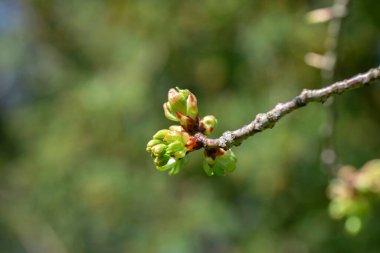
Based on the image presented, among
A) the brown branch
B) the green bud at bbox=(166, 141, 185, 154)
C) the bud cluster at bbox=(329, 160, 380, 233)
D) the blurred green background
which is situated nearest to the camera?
the brown branch

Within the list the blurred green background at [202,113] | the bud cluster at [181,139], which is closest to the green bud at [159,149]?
the bud cluster at [181,139]

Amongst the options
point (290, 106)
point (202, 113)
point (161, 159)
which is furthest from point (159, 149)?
point (202, 113)

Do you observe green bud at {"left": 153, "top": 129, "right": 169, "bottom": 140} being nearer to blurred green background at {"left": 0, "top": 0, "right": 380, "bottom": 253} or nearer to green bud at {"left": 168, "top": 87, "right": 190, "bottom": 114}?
green bud at {"left": 168, "top": 87, "right": 190, "bottom": 114}

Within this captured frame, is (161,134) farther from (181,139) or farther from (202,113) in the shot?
(202,113)

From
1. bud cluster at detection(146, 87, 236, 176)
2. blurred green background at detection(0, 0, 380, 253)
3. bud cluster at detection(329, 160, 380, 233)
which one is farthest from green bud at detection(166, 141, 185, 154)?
blurred green background at detection(0, 0, 380, 253)

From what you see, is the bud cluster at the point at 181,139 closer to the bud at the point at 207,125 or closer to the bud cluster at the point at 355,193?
the bud at the point at 207,125

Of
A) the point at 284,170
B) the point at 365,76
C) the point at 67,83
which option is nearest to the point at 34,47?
the point at 67,83

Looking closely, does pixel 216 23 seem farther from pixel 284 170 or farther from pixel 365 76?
pixel 365 76

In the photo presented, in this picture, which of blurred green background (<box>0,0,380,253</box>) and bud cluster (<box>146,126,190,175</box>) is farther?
blurred green background (<box>0,0,380,253</box>)
